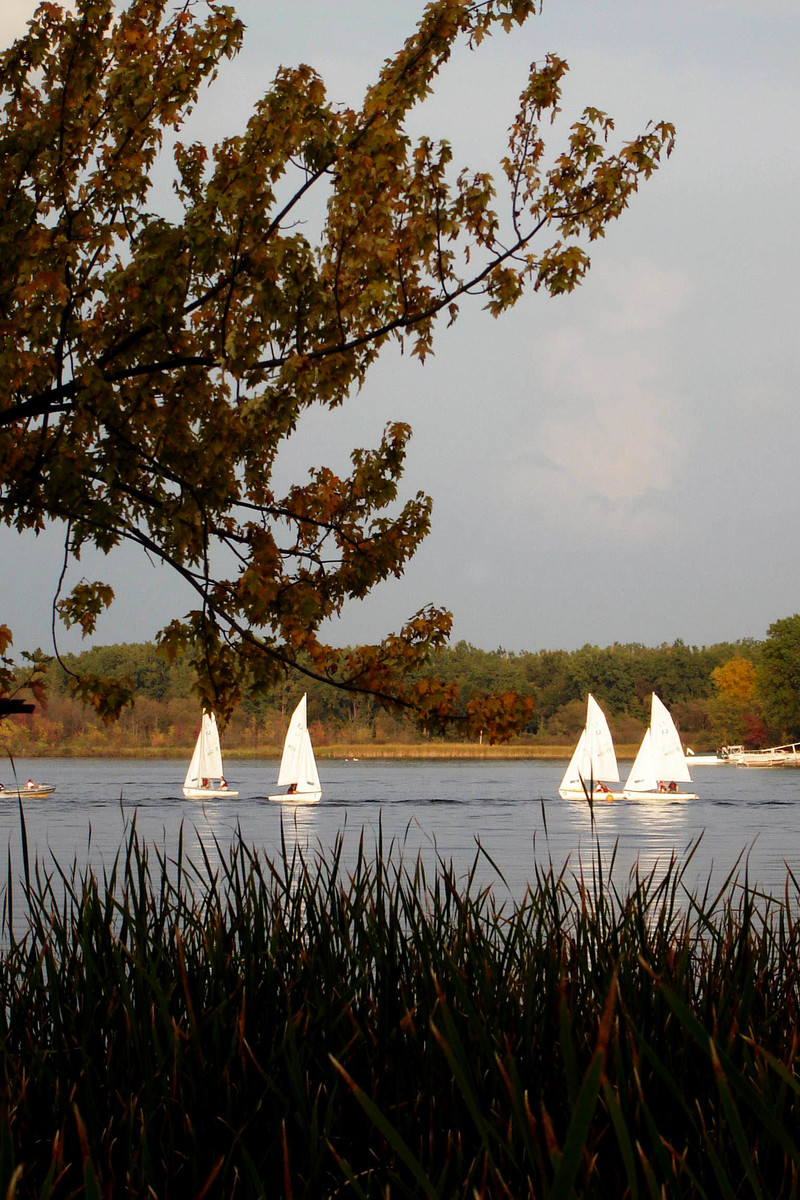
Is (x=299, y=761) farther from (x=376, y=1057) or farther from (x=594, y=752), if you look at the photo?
(x=376, y=1057)

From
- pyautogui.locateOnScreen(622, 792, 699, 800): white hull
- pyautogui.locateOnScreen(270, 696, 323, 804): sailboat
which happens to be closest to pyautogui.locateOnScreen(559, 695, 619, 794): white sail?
pyautogui.locateOnScreen(622, 792, 699, 800): white hull

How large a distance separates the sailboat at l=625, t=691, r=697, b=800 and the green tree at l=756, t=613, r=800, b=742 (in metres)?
A: 67.5

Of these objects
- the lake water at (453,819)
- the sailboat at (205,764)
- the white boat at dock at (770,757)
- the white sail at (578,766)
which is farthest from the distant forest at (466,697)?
the white sail at (578,766)

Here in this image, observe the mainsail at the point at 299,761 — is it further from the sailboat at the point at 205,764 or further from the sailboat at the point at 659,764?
the sailboat at the point at 659,764

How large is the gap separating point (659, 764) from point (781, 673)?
228 feet

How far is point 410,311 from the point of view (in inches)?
357

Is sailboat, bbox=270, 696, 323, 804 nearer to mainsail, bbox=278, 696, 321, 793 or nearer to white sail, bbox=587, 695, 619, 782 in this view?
mainsail, bbox=278, 696, 321, 793

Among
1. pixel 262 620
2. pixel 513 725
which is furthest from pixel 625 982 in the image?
pixel 262 620

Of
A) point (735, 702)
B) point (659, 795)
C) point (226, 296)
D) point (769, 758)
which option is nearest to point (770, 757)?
point (769, 758)

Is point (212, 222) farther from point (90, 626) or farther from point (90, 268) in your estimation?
point (90, 626)

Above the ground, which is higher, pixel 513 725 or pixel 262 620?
pixel 262 620

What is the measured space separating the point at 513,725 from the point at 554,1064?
167 inches

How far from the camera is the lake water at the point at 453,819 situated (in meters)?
37.0

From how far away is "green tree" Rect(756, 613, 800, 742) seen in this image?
12144 cm
